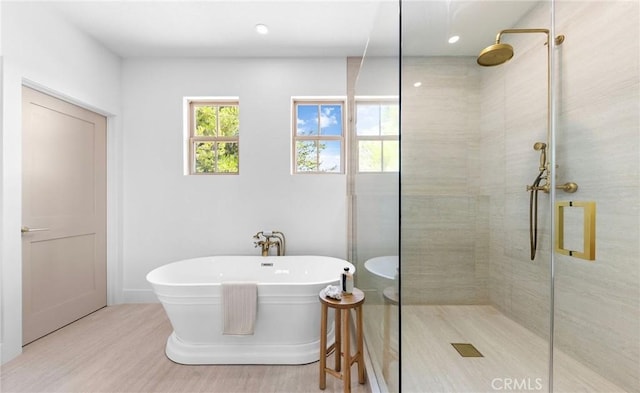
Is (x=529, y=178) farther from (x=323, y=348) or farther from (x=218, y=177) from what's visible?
(x=218, y=177)

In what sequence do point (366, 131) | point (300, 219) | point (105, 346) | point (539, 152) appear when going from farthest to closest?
point (300, 219) → point (105, 346) → point (366, 131) → point (539, 152)

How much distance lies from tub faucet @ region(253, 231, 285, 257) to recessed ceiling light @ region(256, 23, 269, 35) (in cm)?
188

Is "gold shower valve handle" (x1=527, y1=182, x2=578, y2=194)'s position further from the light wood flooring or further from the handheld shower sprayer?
the light wood flooring

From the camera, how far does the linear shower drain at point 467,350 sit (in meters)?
1.04

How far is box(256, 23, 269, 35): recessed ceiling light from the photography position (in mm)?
2430

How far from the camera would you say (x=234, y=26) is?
2459 millimetres

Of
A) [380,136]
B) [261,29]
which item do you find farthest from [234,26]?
[380,136]

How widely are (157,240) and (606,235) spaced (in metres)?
3.47

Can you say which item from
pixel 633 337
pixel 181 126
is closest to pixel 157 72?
pixel 181 126

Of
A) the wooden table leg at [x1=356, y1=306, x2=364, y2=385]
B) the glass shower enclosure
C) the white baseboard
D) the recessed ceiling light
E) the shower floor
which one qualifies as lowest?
the white baseboard

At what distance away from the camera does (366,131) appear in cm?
177

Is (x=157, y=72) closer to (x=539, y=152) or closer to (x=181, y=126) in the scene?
(x=181, y=126)

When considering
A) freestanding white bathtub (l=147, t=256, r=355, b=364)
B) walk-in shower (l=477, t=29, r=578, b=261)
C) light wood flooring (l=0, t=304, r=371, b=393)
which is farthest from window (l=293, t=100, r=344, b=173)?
walk-in shower (l=477, t=29, r=578, b=261)

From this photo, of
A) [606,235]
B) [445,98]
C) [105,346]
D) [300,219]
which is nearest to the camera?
[445,98]
